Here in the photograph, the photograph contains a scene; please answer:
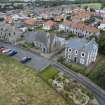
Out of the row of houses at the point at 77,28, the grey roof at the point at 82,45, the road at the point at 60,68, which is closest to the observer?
the road at the point at 60,68

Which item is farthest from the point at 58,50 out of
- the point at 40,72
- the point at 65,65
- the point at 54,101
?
the point at 54,101

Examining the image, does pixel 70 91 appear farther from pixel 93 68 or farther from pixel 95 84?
pixel 93 68

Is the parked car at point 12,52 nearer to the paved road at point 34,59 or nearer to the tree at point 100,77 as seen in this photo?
the paved road at point 34,59

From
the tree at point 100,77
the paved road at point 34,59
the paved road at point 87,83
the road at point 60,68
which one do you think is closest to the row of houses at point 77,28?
the paved road at point 34,59

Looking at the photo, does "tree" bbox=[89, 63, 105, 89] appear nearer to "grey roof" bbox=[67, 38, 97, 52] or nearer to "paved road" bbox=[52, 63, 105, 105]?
"paved road" bbox=[52, 63, 105, 105]

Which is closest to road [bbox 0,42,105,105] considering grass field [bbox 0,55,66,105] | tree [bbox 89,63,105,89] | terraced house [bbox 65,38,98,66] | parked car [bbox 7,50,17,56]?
tree [bbox 89,63,105,89]

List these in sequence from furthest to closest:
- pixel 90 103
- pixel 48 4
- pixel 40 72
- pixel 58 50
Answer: pixel 48 4 → pixel 58 50 → pixel 40 72 → pixel 90 103
